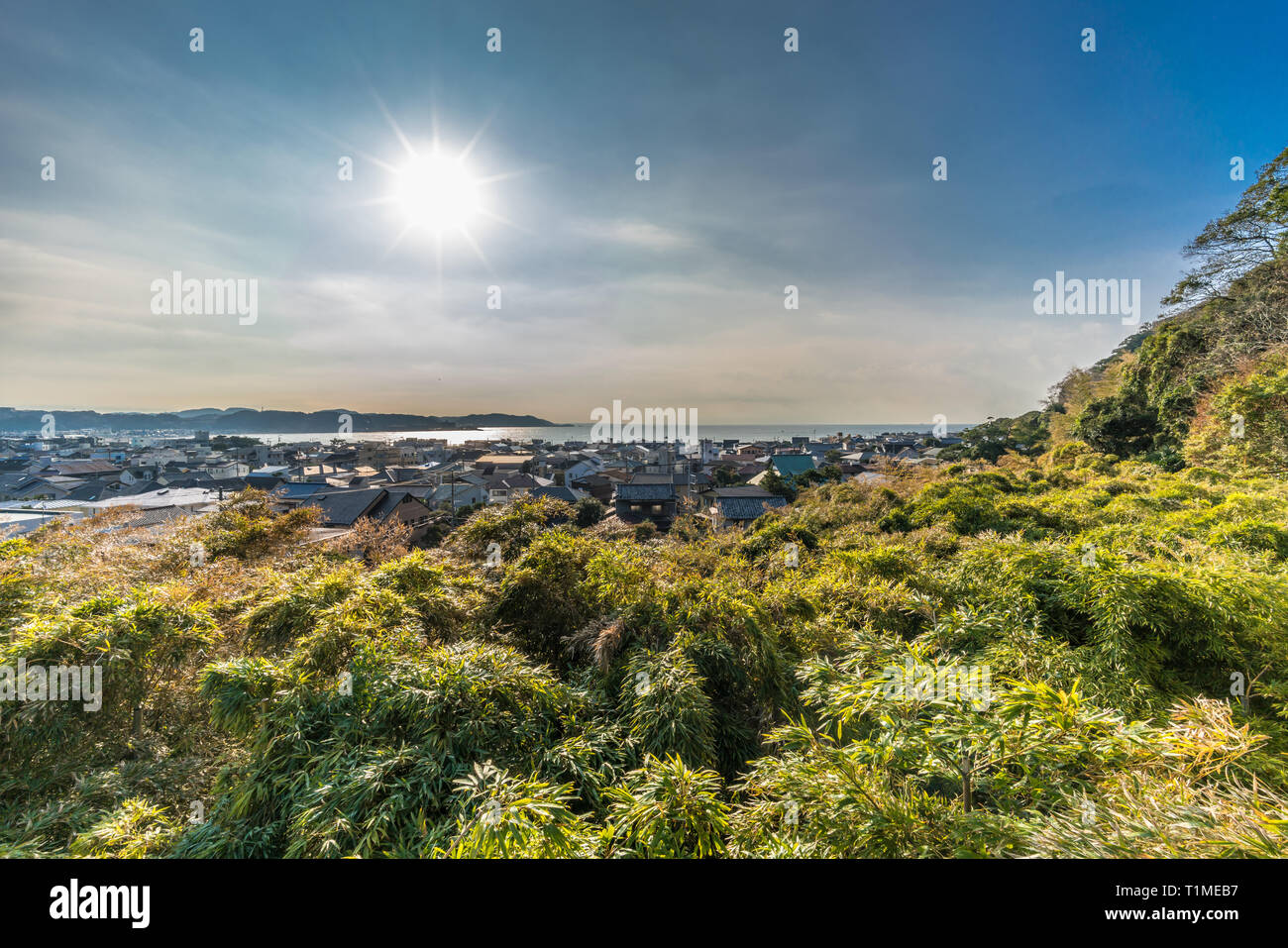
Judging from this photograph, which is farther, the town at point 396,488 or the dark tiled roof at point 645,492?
the dark tiled roof at point 645,492

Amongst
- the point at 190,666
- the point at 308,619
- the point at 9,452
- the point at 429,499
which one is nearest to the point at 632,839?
the point at 308,619

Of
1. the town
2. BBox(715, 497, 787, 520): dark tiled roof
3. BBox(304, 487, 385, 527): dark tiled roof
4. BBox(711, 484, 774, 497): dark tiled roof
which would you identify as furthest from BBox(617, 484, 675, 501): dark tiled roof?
BBox(304, 487, 385, 527): dark tiled roof


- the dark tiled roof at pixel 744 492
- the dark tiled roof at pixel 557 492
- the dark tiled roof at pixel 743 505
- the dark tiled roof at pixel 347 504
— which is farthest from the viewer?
the dark tiled roof at pixel 557 492

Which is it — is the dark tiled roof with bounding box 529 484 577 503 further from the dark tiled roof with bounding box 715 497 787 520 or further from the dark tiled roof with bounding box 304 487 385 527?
the dark tiled roof with bounding box 715 497 787 520

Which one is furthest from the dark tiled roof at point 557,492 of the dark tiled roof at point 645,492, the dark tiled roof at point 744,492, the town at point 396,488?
the dark tiled roof at point 744,492

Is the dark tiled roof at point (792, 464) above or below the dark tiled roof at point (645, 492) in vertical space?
above

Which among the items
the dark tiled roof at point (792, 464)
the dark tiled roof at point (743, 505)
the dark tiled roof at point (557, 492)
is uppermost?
the dark tiled roof at point (792, 464)

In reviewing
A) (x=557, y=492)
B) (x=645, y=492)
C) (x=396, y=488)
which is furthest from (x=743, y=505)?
(x=396, y=488)

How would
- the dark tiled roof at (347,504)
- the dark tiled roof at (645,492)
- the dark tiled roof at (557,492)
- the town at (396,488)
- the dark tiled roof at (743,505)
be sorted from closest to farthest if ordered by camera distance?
1. the town at (396,488)
2. the dark tiled roof at (347,504)
3. the dark tiled roof at (743,505)
4. the dark tiled roof at (645,492)
5. the dark tiled roof at (557,492)

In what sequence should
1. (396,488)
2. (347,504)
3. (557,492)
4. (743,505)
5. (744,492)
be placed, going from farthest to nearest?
(557,492) → (744,492) → (396,488) → (743,505) → (347,504)

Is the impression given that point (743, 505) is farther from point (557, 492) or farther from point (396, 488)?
point (396, 488)

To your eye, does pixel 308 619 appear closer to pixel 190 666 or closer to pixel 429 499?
pixel 190 666

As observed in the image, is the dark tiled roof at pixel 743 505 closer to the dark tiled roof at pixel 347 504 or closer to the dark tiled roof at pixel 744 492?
the dark tiled roof at pixel 744 492
